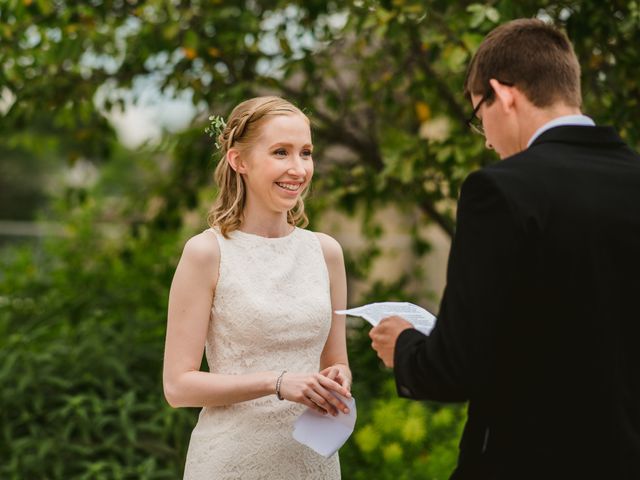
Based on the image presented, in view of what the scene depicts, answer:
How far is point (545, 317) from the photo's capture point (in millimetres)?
1927

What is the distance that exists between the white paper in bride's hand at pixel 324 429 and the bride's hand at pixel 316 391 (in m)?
0.03

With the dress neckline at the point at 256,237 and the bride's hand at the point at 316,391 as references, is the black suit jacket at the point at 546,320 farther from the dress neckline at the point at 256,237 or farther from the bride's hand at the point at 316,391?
the dress neckline at the point at 256,237

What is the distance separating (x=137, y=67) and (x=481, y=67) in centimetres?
424

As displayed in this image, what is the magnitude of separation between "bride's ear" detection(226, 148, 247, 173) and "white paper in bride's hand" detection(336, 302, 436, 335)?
66cm

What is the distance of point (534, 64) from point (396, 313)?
2.46 feet

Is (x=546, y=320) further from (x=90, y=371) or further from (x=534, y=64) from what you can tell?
(x=90, y=371)

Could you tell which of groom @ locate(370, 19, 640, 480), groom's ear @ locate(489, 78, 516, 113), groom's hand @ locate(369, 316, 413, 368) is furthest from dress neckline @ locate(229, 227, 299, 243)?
groom's ear @ locate(489, 78, 516, 113)

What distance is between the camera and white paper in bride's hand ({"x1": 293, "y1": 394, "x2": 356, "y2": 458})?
99.6 inches

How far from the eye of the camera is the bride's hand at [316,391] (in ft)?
8.20

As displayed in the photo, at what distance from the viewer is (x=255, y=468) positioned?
8.99ft

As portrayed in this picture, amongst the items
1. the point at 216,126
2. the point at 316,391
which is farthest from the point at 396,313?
the point at 216,126

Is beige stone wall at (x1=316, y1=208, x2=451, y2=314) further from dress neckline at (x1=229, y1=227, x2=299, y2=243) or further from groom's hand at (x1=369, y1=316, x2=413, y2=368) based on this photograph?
groom's hand at (x1=369, y1=316, x2=413, y2=368)

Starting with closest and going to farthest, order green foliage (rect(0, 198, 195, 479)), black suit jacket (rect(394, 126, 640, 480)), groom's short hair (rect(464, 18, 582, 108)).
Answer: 1. black suit jacket (rect(394, 126, 640, 480))
2. groom's short hair (rect(464, 18, 582, 108))
3. green foliage (rect(0, 198, 195, 479))

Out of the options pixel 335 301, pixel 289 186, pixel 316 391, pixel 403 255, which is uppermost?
pixel 289 186
